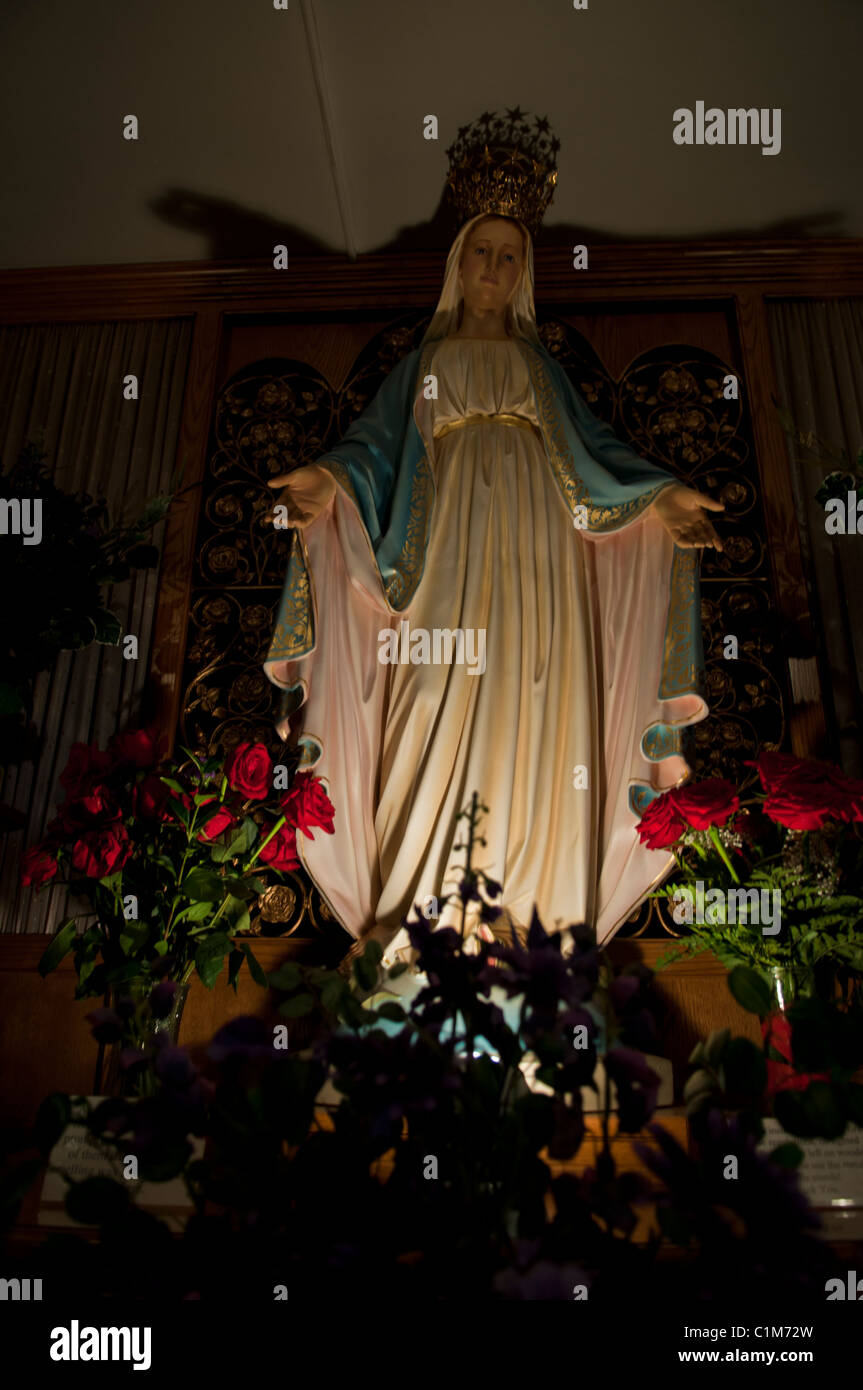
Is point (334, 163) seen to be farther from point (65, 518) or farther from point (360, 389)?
point (65, 518)

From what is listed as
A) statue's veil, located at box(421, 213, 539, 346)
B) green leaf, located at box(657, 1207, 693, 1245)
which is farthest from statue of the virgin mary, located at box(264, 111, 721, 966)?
green leaf, located at box(657, 1207, 693, 1245)

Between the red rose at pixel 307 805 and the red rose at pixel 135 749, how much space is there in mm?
259

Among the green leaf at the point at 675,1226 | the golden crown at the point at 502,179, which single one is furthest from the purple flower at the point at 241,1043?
the golden crown at the point at 502,179

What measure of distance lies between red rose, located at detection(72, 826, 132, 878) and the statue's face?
167cm

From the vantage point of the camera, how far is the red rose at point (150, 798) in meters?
2.04

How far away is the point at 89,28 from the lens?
10.3 feet

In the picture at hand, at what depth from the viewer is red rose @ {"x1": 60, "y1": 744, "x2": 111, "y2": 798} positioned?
203 centimetres

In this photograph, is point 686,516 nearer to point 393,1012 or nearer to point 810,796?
point 810,796

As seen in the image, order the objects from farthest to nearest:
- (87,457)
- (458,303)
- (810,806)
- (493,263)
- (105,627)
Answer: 1. (87,457)
2. (458,303)
3. (493,263)
4. (105,627)
5. (810,806)

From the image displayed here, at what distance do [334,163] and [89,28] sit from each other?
0.74m

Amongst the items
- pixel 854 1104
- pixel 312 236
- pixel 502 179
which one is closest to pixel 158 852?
pixel 854 1104

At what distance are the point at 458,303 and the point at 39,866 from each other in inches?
70.7

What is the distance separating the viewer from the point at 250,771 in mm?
2012

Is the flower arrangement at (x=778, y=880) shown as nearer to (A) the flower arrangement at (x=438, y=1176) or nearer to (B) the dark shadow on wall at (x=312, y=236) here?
(A) the flower arrangement at (x=438, y=1176)
